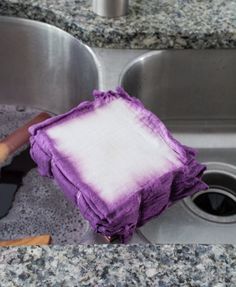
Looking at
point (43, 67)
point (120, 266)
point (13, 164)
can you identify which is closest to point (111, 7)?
point (43, 67)

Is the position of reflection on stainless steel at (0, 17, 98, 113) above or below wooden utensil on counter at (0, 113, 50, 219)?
above

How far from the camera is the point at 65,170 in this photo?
0.67 metres

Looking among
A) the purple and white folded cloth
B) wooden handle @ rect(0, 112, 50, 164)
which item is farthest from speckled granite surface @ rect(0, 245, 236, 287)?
wooden handle @ rect(0, 112, 50, 164)

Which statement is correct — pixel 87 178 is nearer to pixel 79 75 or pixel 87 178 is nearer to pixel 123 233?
pixel 123 233

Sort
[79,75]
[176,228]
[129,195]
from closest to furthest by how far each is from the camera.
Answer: [129,195]
[176,228]
[79,75]

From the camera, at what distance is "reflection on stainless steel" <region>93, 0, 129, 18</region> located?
888 millimetres

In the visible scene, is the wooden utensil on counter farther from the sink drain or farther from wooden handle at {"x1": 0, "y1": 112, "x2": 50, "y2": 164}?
the sink drain

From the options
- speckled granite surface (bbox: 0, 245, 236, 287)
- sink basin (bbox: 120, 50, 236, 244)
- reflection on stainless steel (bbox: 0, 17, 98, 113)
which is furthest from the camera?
reflection on stainless steel (bbox: 0, 17, 98, 113)

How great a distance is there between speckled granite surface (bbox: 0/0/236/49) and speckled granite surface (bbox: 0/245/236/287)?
1.38ft

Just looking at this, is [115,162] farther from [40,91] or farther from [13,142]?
[40,91]

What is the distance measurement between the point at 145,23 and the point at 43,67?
0.22 meters

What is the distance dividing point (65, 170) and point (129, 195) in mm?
90

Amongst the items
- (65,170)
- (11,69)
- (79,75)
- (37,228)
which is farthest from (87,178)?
(11,69)

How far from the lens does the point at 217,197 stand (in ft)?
2.97
